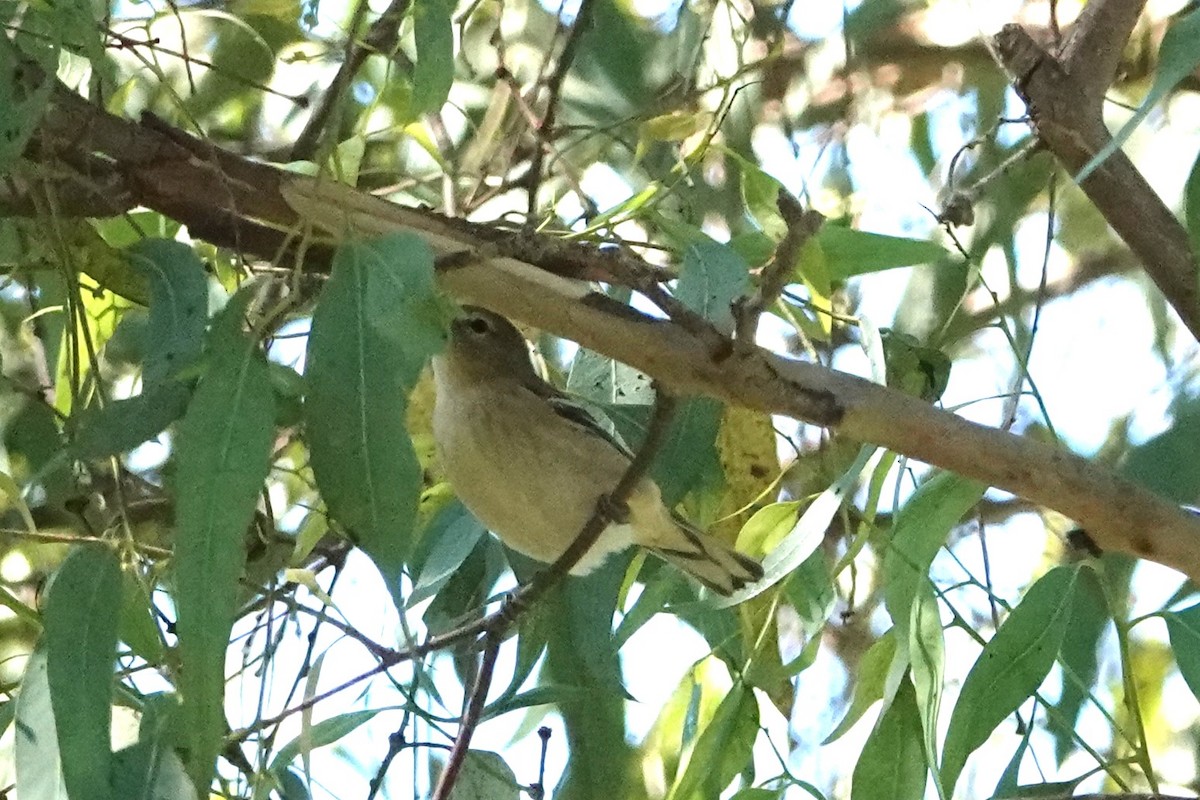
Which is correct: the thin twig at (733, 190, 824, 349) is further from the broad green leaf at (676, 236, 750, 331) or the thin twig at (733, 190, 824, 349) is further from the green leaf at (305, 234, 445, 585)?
the green leaf at (305, 234, 445, 585)

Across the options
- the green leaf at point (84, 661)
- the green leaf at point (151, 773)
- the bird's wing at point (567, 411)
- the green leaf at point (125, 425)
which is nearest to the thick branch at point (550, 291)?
the green leaf at point (125, 425)


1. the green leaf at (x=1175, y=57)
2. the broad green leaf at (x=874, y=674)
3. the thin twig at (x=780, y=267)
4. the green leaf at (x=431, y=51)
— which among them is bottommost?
the broad green leaf at (x=874, y=674)

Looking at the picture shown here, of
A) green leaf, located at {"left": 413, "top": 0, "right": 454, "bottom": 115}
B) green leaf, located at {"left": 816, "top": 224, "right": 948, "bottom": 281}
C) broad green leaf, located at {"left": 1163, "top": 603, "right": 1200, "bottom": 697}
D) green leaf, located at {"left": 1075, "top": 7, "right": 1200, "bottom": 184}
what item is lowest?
broad green leaf, located at {"left": 1163, "top": 603, "right": 1200, "bottom": 697}

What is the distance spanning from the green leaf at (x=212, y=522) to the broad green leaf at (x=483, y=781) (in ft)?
1.57

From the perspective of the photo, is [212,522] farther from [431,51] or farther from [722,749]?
[722,749]

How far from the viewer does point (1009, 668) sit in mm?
1056

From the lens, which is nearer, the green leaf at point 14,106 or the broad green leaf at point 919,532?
the green leaf at point 14,106

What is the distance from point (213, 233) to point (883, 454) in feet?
1.87

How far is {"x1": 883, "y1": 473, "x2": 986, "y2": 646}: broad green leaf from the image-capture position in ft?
3.61

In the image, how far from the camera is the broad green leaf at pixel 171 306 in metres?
0.93

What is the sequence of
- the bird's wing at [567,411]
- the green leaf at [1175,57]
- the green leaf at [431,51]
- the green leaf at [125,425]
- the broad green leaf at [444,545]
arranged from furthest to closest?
1. the bird's wing at [567,411]
2. the broad green leaf at [444,545]
3. the green leaf at [431,51]
4. the green leaf at [125,425]
5. the green leaf at [1175,57]

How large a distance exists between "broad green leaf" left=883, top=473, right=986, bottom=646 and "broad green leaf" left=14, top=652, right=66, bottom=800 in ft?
1.99

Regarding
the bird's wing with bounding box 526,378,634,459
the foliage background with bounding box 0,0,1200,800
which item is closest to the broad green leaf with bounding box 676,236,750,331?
the foliage background with bounding box 0,0,1200,800

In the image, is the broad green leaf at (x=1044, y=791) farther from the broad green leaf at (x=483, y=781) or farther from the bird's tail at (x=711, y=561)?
the broad green leaf at (x=483, y=781)
